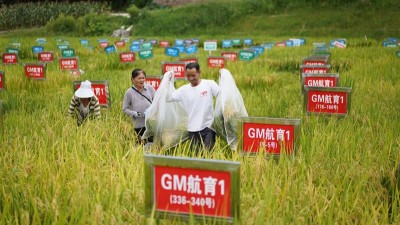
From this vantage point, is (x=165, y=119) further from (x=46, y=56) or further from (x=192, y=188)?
(x=46, y=56)

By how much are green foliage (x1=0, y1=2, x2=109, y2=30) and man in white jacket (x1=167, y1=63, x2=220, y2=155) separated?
38.5 m

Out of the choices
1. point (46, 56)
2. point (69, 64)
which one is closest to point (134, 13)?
point (46, 56)

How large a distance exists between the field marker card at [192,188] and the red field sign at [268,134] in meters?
1.52

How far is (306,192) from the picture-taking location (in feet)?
10.1

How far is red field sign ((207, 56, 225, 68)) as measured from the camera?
1300 centimetres

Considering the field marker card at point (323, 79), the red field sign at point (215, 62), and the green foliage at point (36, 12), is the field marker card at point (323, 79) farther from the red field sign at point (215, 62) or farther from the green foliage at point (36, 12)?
the green foliage at point (36, 12)

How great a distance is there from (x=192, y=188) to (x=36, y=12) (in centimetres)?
4265

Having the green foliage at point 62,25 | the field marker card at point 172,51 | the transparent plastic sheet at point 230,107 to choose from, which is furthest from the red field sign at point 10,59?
the green foliage at point 62,25

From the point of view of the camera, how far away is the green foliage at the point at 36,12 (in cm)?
4081

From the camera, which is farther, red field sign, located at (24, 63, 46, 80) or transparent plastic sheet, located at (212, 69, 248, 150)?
red field sign, located at (24, 63, 46, 80)

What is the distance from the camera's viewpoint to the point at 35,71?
10.6 meters

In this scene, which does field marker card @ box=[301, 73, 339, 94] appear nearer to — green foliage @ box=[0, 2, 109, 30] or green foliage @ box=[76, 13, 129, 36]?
green foliage @ box=[76, 13, 129, 36]

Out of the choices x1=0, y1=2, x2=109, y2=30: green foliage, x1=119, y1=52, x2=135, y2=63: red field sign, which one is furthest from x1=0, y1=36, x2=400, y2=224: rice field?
x1=0, y1=2, x2=109, y2=30: green foliage

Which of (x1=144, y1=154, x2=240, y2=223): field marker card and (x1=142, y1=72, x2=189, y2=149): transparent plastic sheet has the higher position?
(x1=144, y1=154, x2=240, y2=223): field marker card
